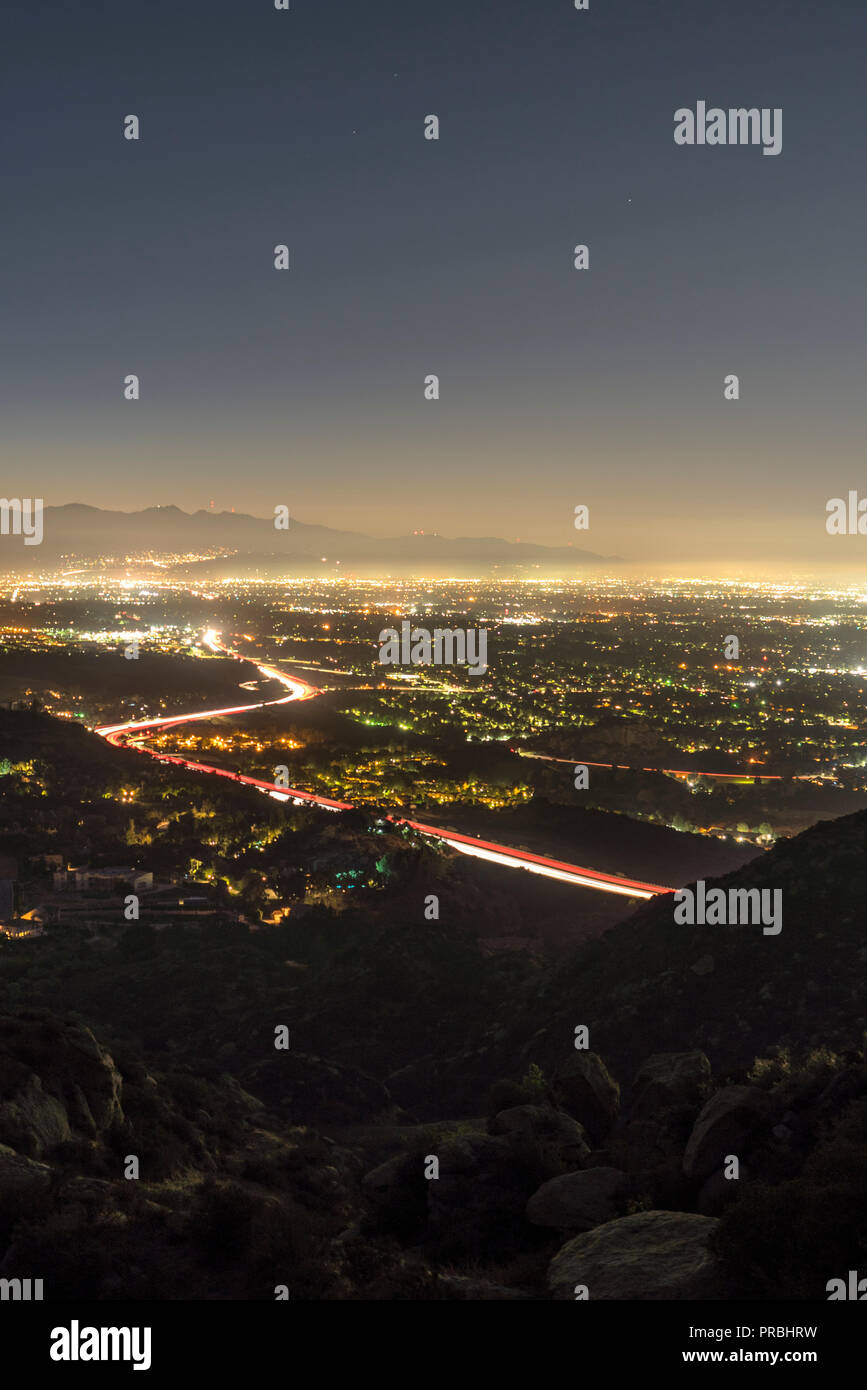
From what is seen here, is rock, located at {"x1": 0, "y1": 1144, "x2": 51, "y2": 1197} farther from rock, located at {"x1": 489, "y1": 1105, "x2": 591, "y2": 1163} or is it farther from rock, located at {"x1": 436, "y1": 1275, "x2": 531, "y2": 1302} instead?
rock, located at {"x1": 489, "y1": 1105, "x2": 591, "y2": 1163}

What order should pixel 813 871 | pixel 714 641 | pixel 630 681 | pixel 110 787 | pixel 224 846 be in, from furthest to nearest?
pixel 714 641, pixel 630 681, pixel 110 787, pixel 224 846, pixel 813 871

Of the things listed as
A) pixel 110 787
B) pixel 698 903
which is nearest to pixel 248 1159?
pixel 698 903

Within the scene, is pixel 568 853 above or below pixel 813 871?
below

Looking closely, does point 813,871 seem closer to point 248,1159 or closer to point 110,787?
point 248,1159
